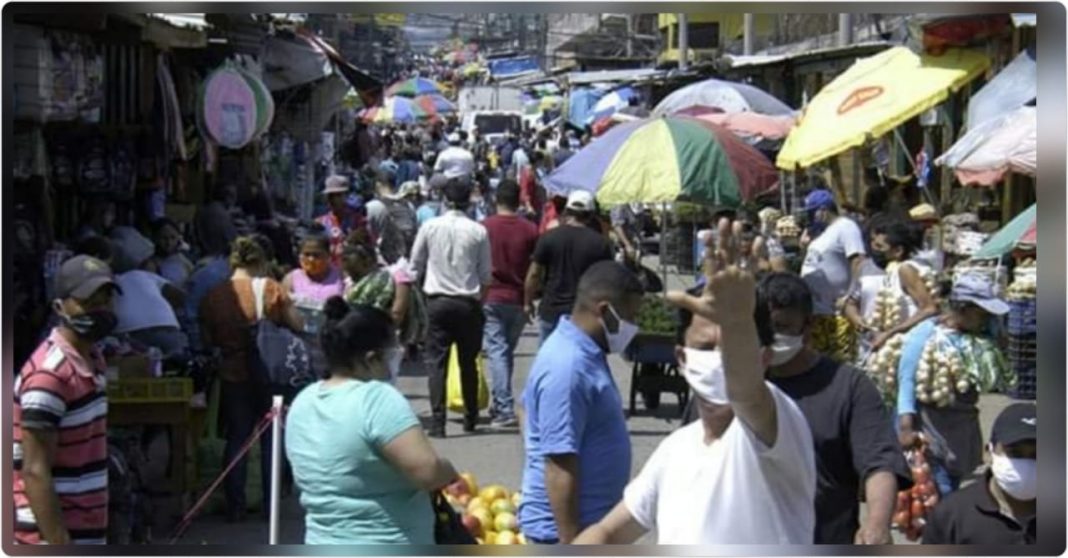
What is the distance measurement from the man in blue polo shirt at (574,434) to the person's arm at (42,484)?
56.6 inches

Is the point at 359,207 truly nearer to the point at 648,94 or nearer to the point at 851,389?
the point at 851,389

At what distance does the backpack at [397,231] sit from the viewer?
15.3m

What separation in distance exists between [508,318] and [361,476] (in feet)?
21.9

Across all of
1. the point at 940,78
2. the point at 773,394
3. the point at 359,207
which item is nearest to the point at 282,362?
the point at 773,394

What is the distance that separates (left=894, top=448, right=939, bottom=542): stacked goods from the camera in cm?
820

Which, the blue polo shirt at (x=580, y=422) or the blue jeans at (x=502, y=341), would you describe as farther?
the blue jeans at (x=502, y=341)

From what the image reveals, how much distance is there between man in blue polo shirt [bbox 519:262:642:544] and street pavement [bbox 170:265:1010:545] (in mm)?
2373

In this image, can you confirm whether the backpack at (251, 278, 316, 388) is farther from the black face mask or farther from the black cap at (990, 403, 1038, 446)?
the black cap at (990, 403, 1038, 446)

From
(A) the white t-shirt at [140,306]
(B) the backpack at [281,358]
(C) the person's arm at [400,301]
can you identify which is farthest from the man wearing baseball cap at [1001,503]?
(C) the person's arm at [400,301]

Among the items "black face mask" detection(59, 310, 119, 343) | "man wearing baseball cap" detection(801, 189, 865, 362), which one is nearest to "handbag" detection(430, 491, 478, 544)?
"black face mask" detection(59, 310, 119, 343)

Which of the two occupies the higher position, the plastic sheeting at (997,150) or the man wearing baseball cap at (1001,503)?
the plastic sheeting at (997,150)

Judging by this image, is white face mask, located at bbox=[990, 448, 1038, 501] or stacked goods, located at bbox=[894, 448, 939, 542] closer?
white face mask, located at bbox=[990, 448, 1038, 501]

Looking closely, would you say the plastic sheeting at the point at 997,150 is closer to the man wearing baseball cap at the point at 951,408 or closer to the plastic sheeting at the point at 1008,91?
the plastic sheeting at the point at 1008,91

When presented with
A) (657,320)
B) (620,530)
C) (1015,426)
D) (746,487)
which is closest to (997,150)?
(657,320)
